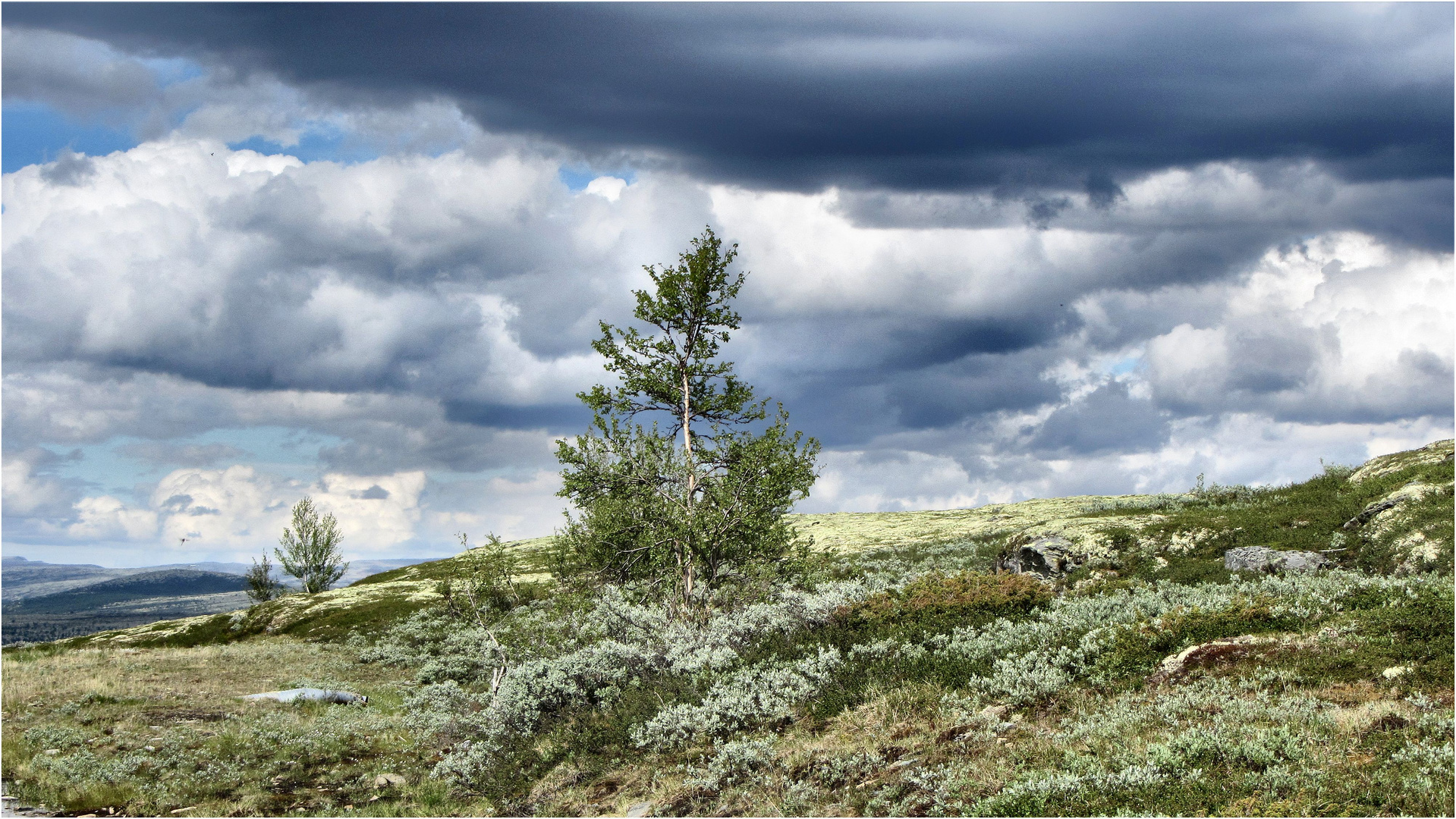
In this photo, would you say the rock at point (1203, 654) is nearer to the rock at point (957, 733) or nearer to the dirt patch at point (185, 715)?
the rock at point (957, 733)

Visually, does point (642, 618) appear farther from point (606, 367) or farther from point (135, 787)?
point (135, 787)

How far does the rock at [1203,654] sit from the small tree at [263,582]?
391 feet

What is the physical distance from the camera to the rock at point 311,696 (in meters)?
31.0

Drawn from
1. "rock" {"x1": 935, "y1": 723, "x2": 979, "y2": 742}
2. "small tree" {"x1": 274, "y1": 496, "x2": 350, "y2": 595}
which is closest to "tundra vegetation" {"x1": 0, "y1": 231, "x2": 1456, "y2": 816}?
"rock" {"x1": 935, "y1": 723, "x2": 979, "y2": 742}

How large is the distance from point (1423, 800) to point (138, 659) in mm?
53125

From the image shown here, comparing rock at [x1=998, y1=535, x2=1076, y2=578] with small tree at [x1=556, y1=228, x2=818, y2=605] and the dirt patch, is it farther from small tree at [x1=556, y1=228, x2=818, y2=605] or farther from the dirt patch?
the dirt patch

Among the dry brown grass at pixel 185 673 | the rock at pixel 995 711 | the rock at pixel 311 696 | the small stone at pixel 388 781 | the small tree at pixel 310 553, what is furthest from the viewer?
the small tree at pixel 310 553

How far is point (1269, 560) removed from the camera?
83.4 ft

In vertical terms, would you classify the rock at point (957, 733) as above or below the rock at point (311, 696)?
above

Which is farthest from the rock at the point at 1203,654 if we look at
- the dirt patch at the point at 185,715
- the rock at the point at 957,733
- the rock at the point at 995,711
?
the dirt patch at the point at 185,715

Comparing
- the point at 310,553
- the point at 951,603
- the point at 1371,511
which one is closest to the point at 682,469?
the point at 951,603

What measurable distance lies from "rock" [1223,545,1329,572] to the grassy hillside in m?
0.79

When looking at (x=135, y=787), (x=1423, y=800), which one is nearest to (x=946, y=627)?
(x=1423, y=800)

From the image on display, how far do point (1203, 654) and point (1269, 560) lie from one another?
1436 centimetres
